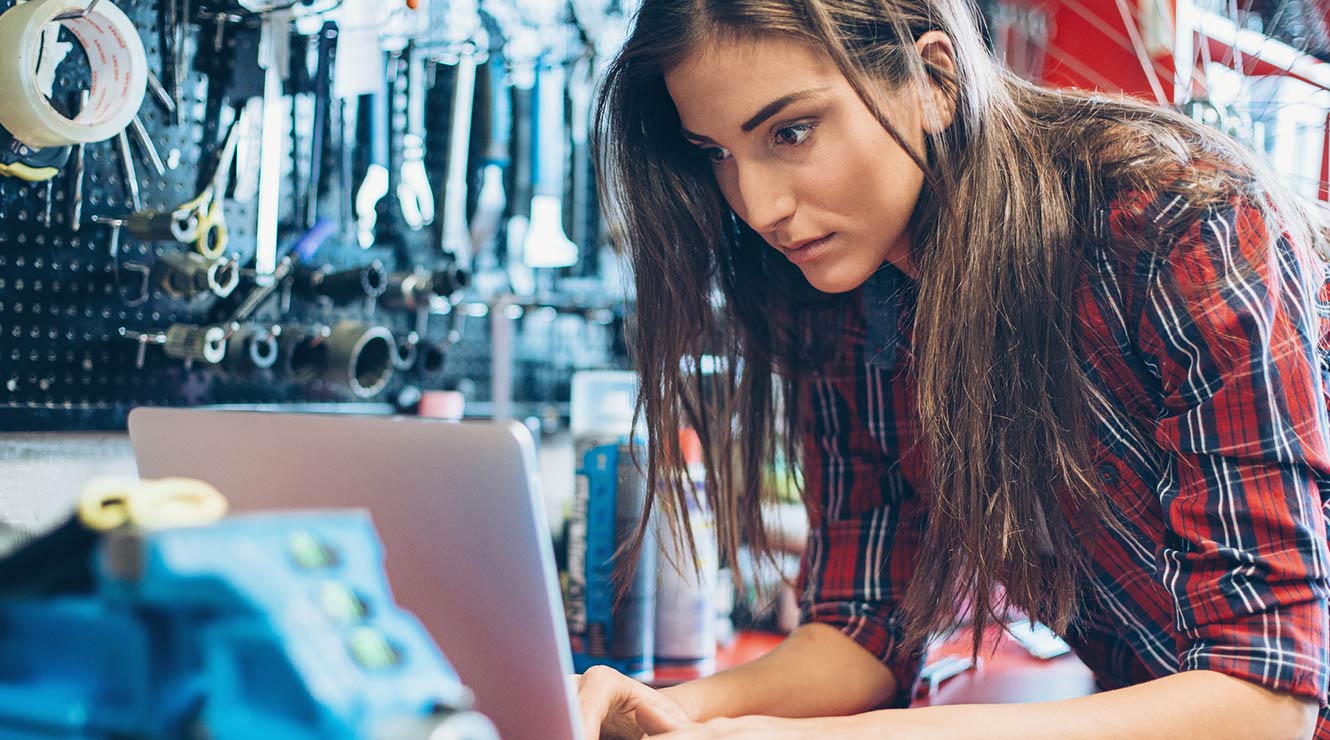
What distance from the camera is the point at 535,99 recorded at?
178cm

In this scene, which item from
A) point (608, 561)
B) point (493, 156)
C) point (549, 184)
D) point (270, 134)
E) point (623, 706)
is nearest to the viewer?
point (623, 706)

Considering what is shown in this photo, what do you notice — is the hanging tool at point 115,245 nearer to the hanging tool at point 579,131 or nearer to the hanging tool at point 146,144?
the hanging tool at point 146,144

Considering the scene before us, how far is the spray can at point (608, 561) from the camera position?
50.6 inches

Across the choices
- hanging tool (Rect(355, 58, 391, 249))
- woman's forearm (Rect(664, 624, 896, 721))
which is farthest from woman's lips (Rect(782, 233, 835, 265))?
hanging tool (Rect(355, 58, 391, 249))

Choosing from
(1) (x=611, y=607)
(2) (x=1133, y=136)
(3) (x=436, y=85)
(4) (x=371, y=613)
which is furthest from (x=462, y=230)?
(4) (x=371, y=613)

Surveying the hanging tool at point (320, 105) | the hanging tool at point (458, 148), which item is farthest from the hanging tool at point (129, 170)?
the hanging tool at point (458, 148)

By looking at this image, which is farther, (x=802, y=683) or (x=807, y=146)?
(x=802, y=683)

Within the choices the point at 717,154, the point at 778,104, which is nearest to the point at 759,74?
the point at 778,104

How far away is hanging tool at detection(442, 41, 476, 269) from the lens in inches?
66.3

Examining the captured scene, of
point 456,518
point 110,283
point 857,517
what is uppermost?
point 110,283

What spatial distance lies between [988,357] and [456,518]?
55 centimetres

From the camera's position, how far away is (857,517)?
1275 millimetres

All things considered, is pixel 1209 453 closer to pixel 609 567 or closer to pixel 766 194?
pixel 766 194

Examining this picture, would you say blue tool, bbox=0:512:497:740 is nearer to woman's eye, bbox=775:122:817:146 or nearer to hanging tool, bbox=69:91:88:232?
woman's eye, bbox=775:122:817:146
